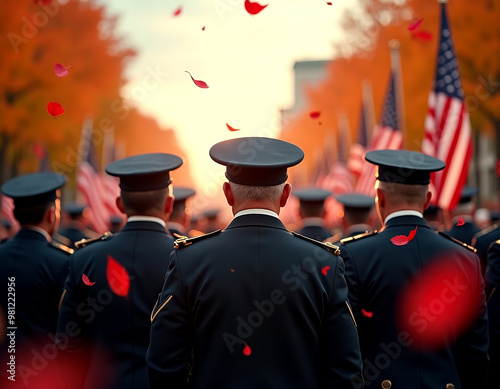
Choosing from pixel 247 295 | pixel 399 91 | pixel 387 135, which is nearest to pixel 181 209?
pixel 247 295

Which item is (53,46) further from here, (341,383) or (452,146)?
(341,383)

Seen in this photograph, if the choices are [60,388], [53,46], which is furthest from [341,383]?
[53,46]

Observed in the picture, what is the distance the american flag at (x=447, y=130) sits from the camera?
7.53 meters

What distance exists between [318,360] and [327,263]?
1.25 ft

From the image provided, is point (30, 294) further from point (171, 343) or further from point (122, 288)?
point (171, 343)

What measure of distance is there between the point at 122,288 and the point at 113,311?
0.42 ft

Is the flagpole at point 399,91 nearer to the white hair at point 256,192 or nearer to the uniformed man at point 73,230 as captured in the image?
the uniformed man at point 73,230

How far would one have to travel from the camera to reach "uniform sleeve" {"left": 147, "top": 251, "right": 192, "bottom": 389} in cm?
266

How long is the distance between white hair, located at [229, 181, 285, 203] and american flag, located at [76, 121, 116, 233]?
1050 centimetres

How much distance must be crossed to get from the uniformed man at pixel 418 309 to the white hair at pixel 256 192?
3.31 feet

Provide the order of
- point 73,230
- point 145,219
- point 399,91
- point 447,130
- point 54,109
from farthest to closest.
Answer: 1. point 399,91
2. point 73,230
3. point 447,130
4. point 54,109
5. point 145,219

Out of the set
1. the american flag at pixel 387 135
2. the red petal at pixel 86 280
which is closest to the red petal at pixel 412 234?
the red petal at pixel 86 280

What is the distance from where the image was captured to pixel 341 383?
2658 millimetres

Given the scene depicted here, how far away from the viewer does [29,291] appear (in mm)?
4168
